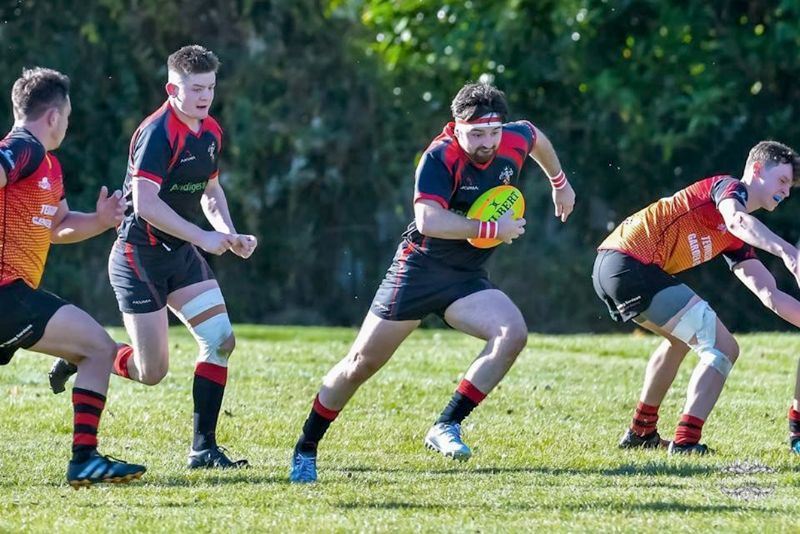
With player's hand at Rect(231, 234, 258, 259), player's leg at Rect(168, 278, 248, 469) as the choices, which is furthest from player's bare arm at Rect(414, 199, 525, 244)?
player's leg at Rect(168, 278, 248, 469)

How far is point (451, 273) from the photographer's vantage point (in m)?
7.35

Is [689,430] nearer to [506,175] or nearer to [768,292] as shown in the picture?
[768,292]

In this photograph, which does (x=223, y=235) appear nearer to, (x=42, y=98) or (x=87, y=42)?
(x=42, y=98)

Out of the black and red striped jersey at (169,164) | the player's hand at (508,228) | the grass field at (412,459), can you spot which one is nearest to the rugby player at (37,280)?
the grass field at (412,459)

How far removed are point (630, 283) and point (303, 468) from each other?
217 centimetres

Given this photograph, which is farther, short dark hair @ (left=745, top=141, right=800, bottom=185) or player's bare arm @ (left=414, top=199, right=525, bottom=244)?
short dark hair @ (left=745, top=141, right=800, bottom=185)

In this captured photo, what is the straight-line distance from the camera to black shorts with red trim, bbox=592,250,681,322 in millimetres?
7988

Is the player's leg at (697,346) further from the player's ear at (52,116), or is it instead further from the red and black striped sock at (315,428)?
the player's ear at (52,116)

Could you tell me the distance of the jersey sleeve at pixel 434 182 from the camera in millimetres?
7137

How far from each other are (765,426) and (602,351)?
4877mm

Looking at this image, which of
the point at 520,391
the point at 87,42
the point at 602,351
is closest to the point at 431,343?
the point at 602,351

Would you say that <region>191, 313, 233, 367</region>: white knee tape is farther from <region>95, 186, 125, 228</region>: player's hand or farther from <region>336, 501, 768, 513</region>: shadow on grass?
<region>336, 501, 768, 513</region>: shadow on grass

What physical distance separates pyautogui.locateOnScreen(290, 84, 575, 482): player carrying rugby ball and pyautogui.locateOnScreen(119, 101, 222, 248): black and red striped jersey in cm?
116

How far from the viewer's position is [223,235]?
6.89 m
